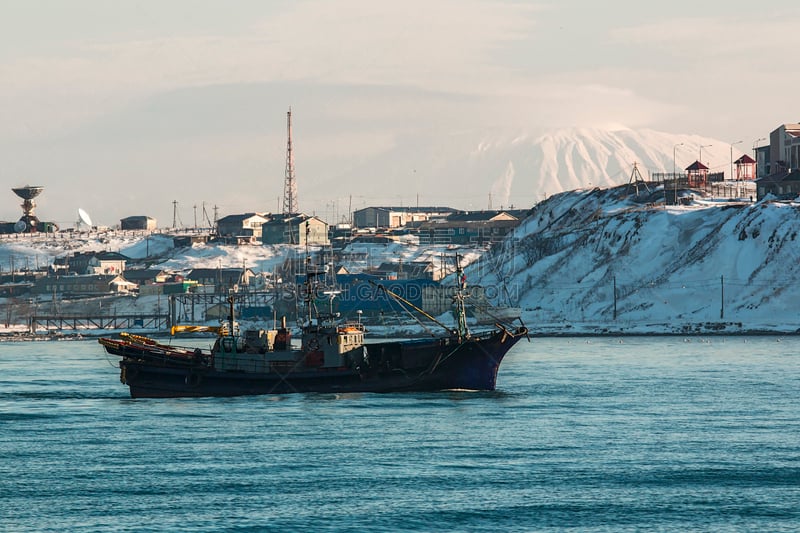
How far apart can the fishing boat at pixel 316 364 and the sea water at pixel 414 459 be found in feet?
4.04

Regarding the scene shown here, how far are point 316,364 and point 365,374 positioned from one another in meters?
3.22

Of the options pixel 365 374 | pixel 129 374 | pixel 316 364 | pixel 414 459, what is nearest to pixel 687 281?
pixel 365 374

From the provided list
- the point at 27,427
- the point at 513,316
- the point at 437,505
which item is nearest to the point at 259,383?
the point at 27,427

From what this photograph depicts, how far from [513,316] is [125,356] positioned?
4128 inches

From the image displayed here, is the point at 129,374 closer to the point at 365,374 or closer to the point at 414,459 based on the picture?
the point at 365,374

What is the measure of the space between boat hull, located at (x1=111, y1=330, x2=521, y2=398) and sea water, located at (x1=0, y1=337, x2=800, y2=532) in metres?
1.08

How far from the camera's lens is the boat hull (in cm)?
8300

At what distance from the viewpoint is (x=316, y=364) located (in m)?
83.1

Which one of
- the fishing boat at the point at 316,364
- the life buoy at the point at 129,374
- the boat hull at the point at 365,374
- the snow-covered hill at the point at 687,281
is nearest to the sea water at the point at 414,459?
the boat hull at the point at 365,374

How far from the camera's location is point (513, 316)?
608 feet

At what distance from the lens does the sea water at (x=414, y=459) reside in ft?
152

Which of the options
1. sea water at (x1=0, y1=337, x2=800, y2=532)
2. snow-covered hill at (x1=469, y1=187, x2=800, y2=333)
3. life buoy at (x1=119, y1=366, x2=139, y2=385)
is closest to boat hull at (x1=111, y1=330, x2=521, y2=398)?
life buoy at (x1=119, y1=366, x2=139, y2=385)

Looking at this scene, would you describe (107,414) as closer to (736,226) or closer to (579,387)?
(579,387)

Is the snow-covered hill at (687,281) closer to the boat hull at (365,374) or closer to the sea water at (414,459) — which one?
the sea water at (414,459)
